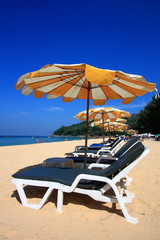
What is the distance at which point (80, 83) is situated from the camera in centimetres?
435

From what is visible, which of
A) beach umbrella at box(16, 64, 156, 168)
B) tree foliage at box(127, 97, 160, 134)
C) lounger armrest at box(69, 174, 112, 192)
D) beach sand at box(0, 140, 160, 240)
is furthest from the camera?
tree foliage at box(127, 97, 160, 134)

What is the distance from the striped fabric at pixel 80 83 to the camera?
2621 mm

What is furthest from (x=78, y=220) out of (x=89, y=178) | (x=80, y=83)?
(x=80, y=83)

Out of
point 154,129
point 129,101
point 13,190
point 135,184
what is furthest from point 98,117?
point 154,129

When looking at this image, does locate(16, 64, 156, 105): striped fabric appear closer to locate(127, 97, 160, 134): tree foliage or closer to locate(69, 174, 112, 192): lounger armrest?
locate(69, 174, 112, 192): lounger armrest

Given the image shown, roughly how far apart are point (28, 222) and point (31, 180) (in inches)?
23.2

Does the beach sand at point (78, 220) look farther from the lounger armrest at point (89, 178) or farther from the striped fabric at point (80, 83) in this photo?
the striped fabric at point (80, 83)

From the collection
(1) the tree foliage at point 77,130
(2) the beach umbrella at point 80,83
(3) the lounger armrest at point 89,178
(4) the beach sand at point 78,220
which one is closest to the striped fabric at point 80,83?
(2) the beach umbrella at point 80,83

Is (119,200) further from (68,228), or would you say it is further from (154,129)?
(154,129)

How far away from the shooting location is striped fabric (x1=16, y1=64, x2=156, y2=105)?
2.62 m

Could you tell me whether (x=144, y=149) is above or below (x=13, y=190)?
above

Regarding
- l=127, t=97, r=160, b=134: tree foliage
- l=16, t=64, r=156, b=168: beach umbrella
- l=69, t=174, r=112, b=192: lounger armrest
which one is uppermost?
l=127, t=97, r=160, b=134: tree foliage

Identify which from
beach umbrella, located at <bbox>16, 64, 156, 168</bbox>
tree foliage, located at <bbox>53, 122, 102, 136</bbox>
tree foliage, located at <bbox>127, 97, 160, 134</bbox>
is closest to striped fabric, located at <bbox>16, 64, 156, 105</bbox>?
beach umbrella, located at <bbox>16, 64, 156, 168</bbox>

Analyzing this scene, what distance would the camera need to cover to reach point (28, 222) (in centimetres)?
207
